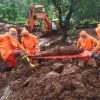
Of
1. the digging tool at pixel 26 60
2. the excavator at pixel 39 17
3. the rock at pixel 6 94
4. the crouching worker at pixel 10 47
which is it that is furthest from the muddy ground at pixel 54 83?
the excavator at pixel 39 17

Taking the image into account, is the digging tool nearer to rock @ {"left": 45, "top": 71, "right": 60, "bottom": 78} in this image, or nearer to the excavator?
rock @ {"left": 45, "top": 71, "right": 60, "bottom": 78}

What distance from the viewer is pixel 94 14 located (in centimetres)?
2925

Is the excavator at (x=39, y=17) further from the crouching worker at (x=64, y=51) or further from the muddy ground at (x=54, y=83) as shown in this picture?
the muddy ground at (x=54, y=83)

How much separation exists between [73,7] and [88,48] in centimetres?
770

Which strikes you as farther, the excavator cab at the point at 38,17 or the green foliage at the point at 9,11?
the green foliage at the point at 9,11

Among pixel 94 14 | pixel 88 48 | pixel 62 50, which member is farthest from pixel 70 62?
pixel 94 14

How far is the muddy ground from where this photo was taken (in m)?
9.83

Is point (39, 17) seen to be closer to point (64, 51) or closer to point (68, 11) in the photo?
point (68, 11)

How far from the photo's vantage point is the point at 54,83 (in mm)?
→ 10328

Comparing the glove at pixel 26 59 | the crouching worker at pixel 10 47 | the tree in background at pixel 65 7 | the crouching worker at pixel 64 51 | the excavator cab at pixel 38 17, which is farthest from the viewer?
the excavator cab at pixel 38 17

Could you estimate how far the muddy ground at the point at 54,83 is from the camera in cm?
983

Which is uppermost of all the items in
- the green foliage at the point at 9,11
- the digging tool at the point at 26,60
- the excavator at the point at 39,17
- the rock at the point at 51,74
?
the rock at the point at 51,74

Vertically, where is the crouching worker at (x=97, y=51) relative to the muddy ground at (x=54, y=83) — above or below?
above

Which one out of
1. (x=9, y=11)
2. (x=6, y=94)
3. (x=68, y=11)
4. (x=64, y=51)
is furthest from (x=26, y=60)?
(x=9, y=11)
